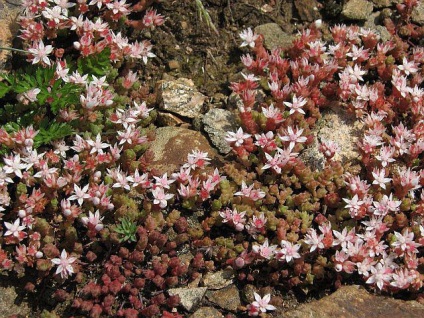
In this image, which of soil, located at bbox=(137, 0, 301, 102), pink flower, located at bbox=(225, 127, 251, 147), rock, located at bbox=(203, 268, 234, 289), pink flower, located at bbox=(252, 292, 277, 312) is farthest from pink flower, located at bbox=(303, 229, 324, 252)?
soil, located at bbox=(137, 0, 301, 102)

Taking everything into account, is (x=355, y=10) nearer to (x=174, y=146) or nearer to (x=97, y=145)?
(x=174, y=146)

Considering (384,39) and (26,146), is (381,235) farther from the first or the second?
(26,146)

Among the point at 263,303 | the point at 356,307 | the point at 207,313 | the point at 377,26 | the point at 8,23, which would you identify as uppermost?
the point at 377,26

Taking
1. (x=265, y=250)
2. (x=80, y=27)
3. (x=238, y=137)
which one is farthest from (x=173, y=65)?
(x=265, y=250)

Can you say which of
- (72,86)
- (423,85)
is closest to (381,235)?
(423,85)

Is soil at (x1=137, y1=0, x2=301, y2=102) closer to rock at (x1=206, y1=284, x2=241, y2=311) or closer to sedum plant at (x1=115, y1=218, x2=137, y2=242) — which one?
sedum plant at (x1=115, y1=218, x2=137, y2=242)

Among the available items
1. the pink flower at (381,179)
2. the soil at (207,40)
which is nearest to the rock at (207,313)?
the pink flower at (381,179)
